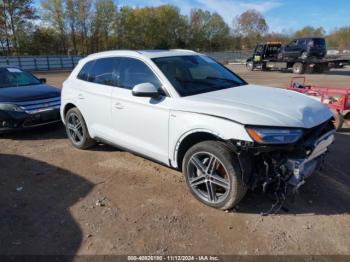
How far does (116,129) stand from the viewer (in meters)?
4.71

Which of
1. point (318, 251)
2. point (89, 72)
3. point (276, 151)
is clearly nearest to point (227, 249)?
point (318, 251)

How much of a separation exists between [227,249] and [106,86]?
9.77 feet

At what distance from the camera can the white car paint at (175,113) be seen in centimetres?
331

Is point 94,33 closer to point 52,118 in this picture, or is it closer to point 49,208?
point 52,118

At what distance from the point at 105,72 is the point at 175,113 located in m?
1.79

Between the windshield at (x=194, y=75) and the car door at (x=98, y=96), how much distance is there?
3.20 feet

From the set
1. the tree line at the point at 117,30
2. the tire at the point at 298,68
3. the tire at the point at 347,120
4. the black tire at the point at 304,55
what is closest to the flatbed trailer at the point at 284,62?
the tire at the point at 298,68

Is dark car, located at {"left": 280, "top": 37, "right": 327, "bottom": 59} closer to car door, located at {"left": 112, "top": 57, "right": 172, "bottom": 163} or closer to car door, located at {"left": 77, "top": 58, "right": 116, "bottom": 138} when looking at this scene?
car door, located at {"left": 77, "top": 58, "right": 116, "bottom": 138}

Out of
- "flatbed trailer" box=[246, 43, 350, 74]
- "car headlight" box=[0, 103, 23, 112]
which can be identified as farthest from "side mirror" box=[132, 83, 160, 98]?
"flatbed trailer" box=[246, 43, 350, 74]

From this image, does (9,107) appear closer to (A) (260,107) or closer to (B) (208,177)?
(B) (208,177)

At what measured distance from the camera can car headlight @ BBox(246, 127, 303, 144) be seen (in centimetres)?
313

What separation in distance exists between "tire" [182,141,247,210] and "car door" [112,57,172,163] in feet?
1.44

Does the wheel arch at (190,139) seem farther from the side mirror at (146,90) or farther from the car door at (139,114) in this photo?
the side mirror at (146,90)

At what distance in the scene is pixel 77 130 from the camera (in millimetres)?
5711
